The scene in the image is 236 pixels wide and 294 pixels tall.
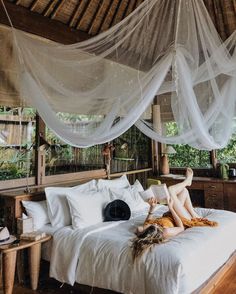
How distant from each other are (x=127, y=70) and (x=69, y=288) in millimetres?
2113

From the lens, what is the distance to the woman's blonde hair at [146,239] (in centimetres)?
214

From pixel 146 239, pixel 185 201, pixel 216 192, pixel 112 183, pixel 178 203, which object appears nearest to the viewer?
pixel 146 239

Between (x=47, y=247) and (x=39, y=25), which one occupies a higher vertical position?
(x=39, y=25)

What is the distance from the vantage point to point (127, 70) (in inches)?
107

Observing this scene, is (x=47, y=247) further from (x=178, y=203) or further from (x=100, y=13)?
(x=100, y=13)

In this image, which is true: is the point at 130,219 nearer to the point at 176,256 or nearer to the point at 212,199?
the point at 176,256

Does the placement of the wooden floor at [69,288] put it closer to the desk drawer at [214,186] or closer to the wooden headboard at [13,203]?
the wooden headboard at [13,203]

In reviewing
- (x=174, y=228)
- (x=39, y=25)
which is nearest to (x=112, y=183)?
(x=174, y=228)

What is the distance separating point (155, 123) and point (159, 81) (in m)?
1.28

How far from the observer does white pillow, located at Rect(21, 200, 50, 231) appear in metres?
2.83

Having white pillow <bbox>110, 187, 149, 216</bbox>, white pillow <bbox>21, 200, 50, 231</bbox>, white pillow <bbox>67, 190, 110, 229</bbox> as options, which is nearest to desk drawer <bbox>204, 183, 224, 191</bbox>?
white pillow <bbox>110, 187, 149, 216</bbox>

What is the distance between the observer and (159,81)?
8.61 feet

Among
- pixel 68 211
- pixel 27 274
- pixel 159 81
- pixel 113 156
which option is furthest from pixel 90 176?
pixel 159 81

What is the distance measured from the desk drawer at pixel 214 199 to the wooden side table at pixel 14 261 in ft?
8.85
